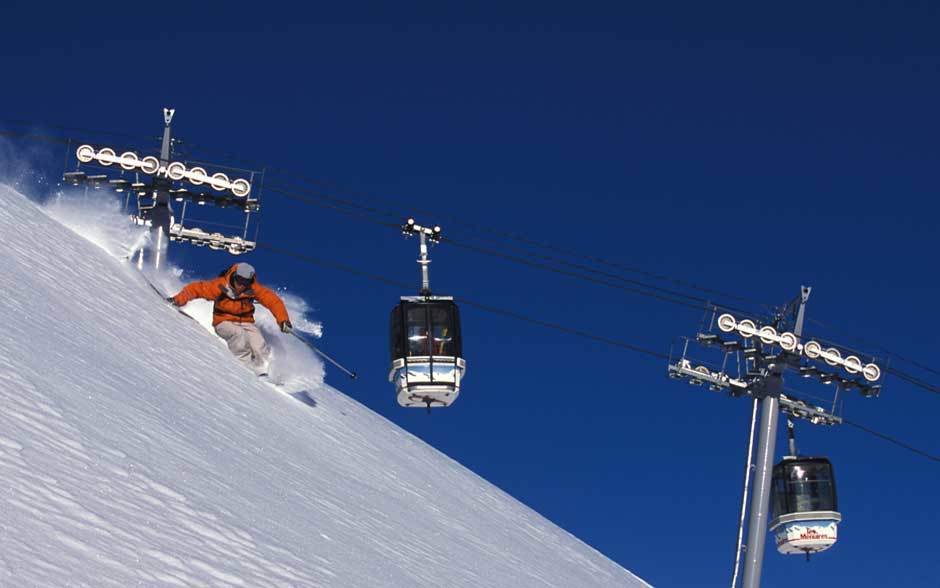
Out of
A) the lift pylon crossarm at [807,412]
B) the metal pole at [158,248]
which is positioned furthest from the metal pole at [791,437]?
the metal pole at [158,248]

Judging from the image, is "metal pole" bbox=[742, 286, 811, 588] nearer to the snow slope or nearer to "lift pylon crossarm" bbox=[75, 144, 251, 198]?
the snow slope

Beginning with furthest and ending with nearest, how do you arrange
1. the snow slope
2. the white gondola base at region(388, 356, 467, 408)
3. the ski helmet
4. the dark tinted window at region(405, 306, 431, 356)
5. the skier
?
the dark tinted window at region(405, 306, 431, 356), the white gondola base at region(388, 356, 467, 408), the skier, the ski helmet, the snow slope

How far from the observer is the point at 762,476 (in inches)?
914

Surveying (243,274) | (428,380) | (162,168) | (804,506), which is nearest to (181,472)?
(243,274)

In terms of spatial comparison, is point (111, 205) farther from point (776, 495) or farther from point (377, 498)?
point (776, 495)

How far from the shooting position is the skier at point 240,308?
17.9 m

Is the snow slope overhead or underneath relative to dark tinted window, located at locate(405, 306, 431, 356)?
underneath

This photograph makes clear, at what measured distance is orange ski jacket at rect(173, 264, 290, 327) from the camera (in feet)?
59.1

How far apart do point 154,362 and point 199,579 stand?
6973 mm

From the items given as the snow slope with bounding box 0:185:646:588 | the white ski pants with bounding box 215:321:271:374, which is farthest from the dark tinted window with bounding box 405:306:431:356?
the white ski pants with bounding box 215:321:271:374

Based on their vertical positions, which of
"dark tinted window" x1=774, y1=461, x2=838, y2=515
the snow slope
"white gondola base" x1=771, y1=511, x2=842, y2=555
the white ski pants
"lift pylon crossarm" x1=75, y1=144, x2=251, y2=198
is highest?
"lift pylon crossarm" x1=75, y1=144, x2=251, y2=198

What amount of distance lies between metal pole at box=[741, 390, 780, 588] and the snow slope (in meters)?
2.52

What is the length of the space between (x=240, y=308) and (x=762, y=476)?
30.7 ft

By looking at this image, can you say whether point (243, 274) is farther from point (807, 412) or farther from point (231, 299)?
point (807, 412)
